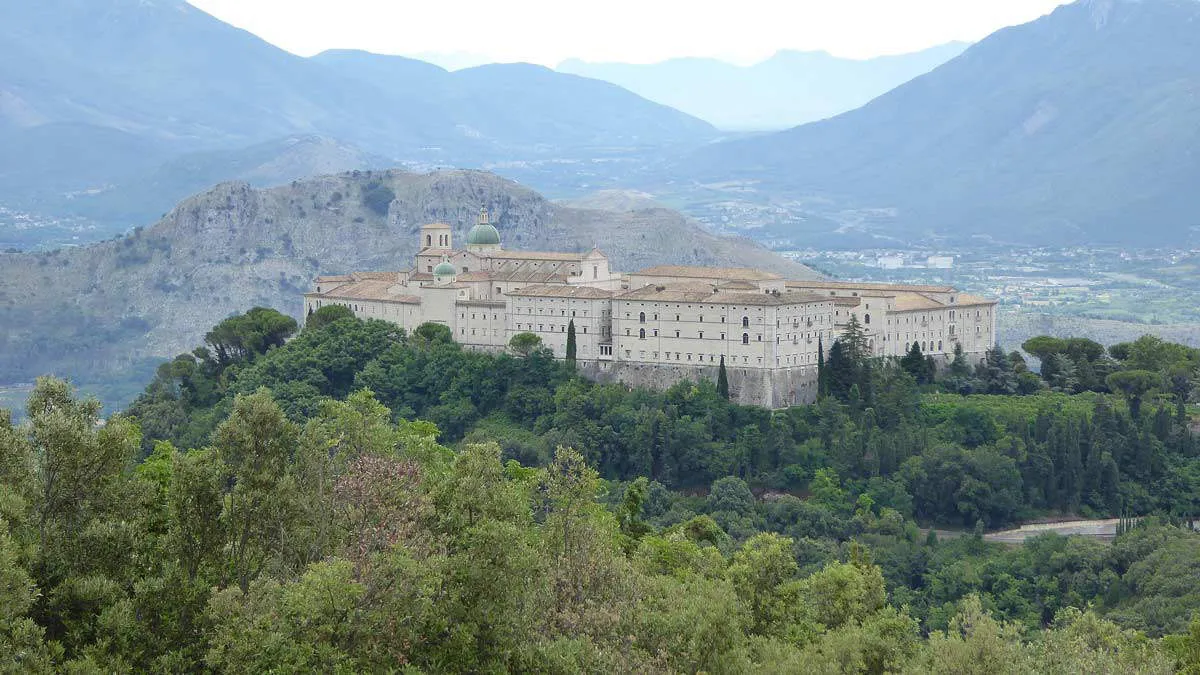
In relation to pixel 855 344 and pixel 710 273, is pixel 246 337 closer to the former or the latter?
pixel 710 273

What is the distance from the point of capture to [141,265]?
181 m

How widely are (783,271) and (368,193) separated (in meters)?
39.6

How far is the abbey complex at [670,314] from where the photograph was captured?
3273 inches

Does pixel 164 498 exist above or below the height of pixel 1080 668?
above

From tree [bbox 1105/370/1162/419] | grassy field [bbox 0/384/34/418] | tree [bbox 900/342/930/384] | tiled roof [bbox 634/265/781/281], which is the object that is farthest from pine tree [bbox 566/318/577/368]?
grassy field [bbox 0/384/34/418]

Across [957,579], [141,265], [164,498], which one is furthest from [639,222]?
[164,498]

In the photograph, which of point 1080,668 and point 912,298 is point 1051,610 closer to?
point 912,298

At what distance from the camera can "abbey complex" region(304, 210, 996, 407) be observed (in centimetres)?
8312

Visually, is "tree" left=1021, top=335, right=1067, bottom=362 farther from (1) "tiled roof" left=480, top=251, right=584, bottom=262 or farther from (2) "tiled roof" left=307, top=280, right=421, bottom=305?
(2) "tiled roof" left=307, top=280, right=421, bottom=305

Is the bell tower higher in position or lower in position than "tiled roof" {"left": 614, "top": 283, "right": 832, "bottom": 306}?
higher

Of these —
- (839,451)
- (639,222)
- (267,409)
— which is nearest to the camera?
(267,409)

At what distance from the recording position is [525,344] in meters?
88.6

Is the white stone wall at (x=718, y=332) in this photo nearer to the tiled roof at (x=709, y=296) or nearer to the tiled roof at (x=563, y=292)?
the tiled roof at (x=709, y=296)

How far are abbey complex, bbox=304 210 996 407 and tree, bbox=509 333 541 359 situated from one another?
51 cm
